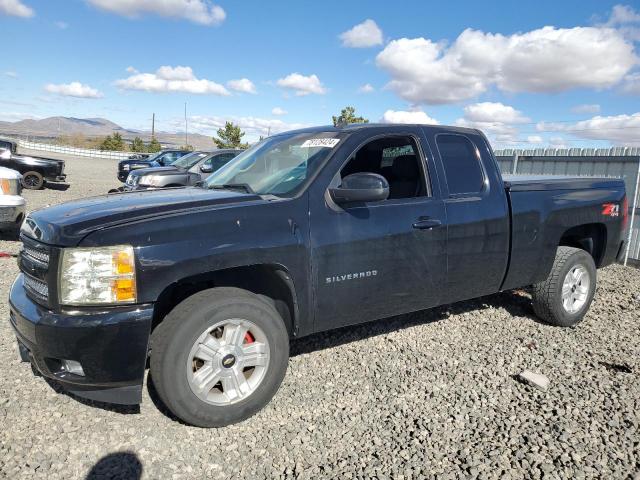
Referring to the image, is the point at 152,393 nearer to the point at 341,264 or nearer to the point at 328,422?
the point at 328,422

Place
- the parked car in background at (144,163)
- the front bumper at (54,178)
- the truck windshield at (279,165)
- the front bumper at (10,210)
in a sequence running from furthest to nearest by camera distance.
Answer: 1. the parked car in background at (144,163)
2. the front bumper at (54,178)
3. the front bumper at (10,210)
4. the truck windshield at (279,165)

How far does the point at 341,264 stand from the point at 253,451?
1275 millimetres

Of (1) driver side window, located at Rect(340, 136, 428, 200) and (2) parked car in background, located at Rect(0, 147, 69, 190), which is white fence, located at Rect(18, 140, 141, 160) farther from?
(1) driver side window, located at Rect(340, 136, 428, 200)

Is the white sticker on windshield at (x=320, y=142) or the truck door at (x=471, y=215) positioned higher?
the white sticker on windshield at (x=320, y=142)

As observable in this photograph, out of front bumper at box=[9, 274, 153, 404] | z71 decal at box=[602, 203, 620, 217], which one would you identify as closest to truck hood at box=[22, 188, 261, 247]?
front bumper at box=[9, 274, 153, 404]

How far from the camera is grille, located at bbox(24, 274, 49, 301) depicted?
2.72 metres

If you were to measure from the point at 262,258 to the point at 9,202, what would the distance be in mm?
6238

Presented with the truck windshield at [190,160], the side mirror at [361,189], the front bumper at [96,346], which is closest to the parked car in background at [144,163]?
the truck windshield at [190,160]

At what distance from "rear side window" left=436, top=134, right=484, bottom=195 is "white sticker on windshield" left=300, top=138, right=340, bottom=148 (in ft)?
3.21

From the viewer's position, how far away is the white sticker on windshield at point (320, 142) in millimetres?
3572

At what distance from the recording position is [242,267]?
3.05 metres

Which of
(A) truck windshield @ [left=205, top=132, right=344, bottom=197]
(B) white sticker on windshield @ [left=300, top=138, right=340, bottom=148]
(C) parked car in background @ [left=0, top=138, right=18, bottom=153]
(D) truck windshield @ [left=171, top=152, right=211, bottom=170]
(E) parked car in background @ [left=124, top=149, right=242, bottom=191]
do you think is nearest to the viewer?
(A) truck windshield @ [left=205, top=132, right=344, bottom=197]

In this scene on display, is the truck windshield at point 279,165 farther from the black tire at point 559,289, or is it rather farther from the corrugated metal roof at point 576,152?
the corrugated metal roof at point 576,152

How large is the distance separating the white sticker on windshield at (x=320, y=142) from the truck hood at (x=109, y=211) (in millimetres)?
694
